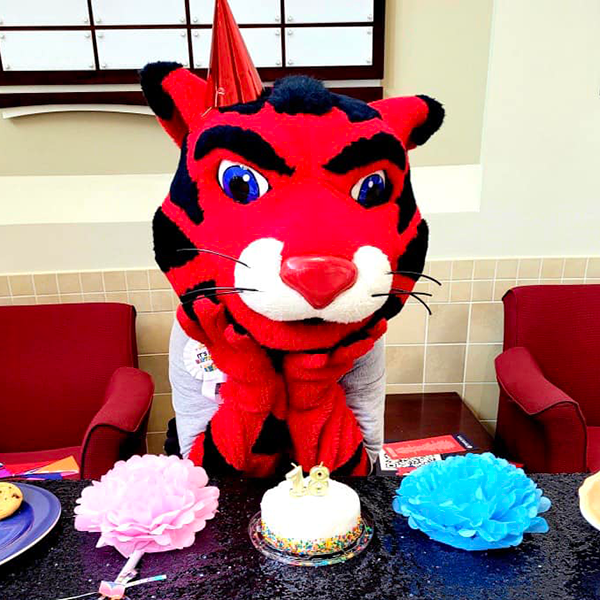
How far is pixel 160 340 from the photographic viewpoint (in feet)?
6.24

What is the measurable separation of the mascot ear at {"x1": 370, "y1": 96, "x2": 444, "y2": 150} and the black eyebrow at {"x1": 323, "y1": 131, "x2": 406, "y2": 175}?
0.08m

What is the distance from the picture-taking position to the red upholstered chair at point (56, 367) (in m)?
1.66

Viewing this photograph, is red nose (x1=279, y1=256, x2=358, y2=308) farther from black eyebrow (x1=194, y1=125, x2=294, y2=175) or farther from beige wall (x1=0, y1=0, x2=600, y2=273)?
beige wall (x1=0, y1=0, x2=600, y2=273)

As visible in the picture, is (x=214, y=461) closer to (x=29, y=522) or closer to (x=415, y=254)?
(x=29, y=522)

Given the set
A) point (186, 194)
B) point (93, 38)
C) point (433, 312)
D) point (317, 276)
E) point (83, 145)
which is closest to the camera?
point (317, 276)

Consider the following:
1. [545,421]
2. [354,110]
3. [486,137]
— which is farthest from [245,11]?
[545,421]

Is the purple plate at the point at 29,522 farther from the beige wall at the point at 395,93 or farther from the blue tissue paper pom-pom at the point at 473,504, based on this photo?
the beige wall at the point at 395,93

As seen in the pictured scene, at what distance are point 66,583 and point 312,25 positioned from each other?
5.39ft

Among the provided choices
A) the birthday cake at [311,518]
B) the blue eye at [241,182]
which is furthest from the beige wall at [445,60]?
the birthday cake at [311,518]

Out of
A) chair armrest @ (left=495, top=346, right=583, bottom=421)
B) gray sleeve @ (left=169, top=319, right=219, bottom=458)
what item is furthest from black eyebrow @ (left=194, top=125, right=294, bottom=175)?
chair armrest @ (left=495, top=346, right=583, bottom=421)

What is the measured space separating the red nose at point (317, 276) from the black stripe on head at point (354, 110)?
184 millimetres

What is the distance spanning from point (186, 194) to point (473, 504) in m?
0.48

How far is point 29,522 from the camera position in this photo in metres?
0.64

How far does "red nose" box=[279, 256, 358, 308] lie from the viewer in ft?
1.73
